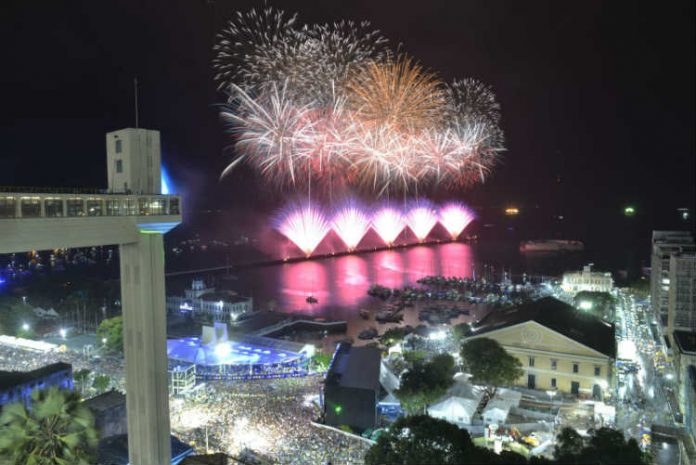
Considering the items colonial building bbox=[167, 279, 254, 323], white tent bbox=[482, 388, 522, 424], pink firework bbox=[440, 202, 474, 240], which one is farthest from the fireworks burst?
white tent bbox=[482, 388, 522, 424]

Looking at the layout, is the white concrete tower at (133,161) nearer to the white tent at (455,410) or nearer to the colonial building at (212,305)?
the white tent at (455,410)

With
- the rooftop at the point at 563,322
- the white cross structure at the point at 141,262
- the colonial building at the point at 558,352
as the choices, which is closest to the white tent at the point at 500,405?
the colonial building at the point at 558,352

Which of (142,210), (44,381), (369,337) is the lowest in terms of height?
(369,337)

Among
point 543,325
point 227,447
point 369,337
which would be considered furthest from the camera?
point 369,337

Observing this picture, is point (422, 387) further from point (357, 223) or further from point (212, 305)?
point (357, 223)

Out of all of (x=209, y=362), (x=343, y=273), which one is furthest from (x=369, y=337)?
(x=343, y=273)

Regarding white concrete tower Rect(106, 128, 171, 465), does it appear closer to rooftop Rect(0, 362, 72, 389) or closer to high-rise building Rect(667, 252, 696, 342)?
rooftop Rect(0, 362, 72, 389)

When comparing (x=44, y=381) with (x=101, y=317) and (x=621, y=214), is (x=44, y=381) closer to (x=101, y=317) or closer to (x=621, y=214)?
(x=101, y=317)

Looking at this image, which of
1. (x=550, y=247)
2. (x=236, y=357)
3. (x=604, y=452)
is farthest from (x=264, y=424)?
(x=550, y=247)
